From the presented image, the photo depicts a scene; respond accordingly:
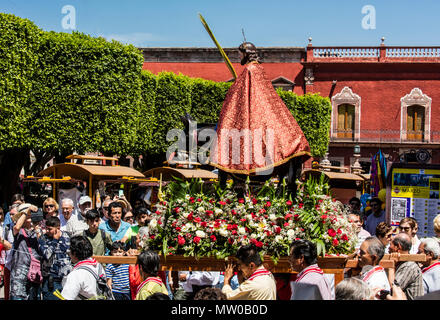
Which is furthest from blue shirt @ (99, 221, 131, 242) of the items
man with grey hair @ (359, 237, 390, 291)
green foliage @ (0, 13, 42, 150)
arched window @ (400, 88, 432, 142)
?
arched window @ (400, 88, 432, 142)

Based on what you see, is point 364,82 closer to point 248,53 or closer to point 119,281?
point 248,53

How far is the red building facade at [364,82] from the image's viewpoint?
3681 centimetres

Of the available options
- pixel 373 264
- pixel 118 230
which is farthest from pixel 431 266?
pixel 118 230

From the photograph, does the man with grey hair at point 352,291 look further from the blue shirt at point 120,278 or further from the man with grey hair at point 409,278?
the blue shirt at point 120,278

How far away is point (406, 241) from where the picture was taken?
5.83 m

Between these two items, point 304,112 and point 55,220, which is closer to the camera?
point 55,220

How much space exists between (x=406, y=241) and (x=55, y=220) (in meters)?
4.00

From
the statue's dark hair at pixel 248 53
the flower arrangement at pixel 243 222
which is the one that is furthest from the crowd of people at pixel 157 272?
the statue's dark hair at pixel 248 53

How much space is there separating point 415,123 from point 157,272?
35.9 meters

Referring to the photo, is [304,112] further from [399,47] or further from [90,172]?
[90,172]

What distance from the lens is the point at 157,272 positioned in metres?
4.86

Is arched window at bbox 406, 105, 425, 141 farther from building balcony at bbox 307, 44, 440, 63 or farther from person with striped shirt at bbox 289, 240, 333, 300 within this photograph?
person with striped shirt at bbox 289, 240, 333, 300

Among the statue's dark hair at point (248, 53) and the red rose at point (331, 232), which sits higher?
the statue's dark hair at point (248, 53)
